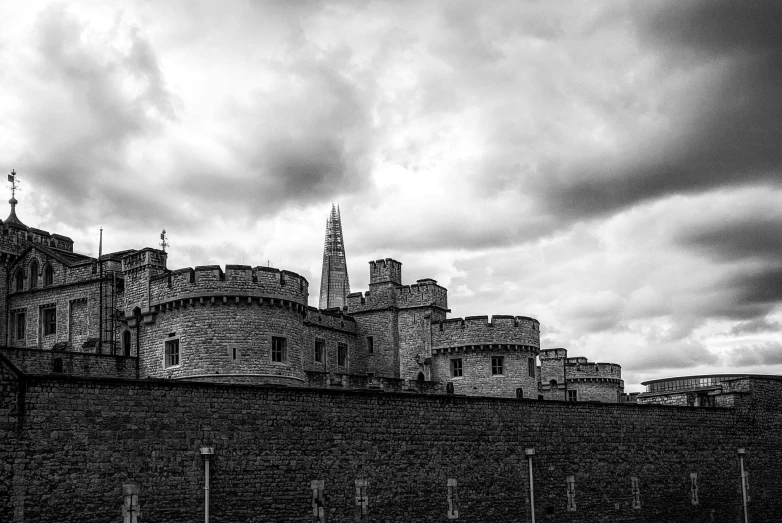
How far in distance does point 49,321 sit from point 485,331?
22.5m

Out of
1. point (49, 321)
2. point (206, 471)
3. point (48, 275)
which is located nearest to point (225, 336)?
point (49, 321)

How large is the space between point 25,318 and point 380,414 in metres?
25.1

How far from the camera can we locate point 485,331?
51.5 m

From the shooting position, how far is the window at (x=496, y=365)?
51.5 m

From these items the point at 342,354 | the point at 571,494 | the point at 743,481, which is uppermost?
the point at 342,354

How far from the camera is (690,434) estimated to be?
4178cm

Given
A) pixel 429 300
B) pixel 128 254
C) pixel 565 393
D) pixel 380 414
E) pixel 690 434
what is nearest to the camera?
pixel 380 414

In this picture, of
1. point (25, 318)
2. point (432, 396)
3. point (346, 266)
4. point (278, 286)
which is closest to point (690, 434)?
point (432, 396)

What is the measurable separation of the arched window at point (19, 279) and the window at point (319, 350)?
50.5 ft

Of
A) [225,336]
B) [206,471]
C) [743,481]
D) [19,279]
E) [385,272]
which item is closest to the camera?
[206,471]

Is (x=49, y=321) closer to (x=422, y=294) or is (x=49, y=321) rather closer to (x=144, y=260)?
(x=144, y=260)

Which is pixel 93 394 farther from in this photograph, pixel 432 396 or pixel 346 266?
pixel 346 266

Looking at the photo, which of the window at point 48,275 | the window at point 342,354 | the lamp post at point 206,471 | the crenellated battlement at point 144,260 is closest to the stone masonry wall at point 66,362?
the crenellated battlement at point 144,260

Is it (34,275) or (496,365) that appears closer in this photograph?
(34,275)
